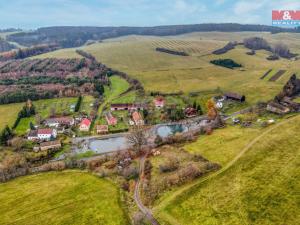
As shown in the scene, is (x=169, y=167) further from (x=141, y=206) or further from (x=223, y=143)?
(x=223, y=143)

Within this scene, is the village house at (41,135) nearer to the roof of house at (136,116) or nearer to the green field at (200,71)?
the roof of house at (136,116)

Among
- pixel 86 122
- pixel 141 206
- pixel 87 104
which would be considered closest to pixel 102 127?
pixel 86 122

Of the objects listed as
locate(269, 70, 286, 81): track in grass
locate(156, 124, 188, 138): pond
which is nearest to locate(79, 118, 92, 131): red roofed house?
locate(156, 124, 188, 138): pond

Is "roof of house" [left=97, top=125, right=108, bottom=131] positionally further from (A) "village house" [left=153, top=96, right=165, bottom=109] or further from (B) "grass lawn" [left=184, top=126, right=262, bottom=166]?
(B) "grass lawn" [left=184, top=126, right=262, bottom=166]

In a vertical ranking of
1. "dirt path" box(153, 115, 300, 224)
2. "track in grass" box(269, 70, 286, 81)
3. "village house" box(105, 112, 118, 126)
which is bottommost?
"dirt path" box(153, 115, 300, 224)

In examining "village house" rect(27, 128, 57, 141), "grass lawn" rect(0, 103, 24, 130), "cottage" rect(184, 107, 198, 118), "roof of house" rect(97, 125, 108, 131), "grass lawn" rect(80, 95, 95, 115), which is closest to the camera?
"village house" rect(27, 128, 57, 141)

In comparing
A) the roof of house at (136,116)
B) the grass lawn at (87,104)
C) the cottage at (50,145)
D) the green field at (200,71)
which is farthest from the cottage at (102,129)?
the green field at (200,71)
